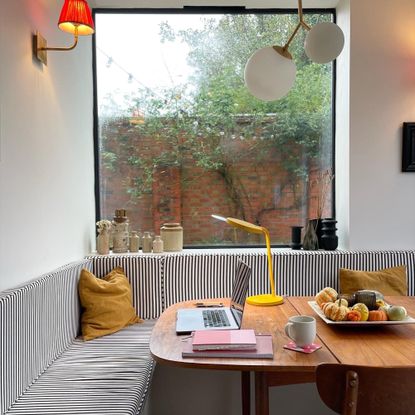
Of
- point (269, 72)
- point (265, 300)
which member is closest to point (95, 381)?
point (265, 300)

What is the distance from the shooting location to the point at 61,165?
248cm

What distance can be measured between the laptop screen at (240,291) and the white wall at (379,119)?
137 cm

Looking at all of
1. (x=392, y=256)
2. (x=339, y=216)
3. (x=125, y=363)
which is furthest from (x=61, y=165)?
(x=392, y=256)

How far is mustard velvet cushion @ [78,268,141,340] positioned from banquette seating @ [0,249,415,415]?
5 cm

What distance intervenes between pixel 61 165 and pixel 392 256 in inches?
86.7

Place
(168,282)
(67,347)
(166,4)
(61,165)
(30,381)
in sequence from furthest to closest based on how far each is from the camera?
1. (166,4)
2. (168,282)
3. (61,165)
4. (67,347)
5. (30,381)

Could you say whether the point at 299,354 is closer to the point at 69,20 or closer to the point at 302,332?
the point at 302,332

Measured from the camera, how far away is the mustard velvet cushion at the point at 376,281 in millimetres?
2619

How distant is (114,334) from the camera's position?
2.43 m

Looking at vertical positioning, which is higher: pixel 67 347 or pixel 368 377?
pixel 368 377

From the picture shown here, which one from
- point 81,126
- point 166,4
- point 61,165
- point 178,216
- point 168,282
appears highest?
point 166,4

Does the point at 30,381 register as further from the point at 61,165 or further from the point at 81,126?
the point at 81,126

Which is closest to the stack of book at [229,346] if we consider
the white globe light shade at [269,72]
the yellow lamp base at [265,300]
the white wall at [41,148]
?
the yellow lamp base at [265,300]

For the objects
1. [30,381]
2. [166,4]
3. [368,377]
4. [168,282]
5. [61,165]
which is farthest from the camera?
[166,4]
